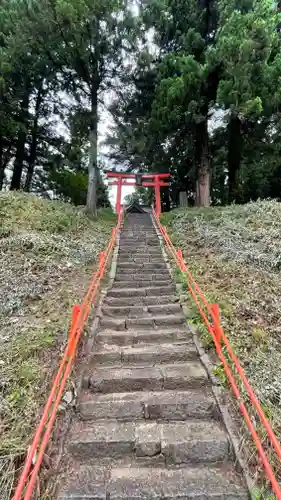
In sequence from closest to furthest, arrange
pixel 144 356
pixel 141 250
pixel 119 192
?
pixel 144 356, pixel 141 250, pixel 119 192

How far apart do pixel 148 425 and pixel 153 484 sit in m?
0.54

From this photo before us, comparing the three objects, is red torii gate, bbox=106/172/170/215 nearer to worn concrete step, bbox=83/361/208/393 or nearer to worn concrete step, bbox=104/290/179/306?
worn concrete step, bbox=104/290/179/306

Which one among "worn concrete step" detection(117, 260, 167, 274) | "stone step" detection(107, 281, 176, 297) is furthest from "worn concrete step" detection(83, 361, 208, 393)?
"worn concrete step" detection(117, 260, 167, 274)

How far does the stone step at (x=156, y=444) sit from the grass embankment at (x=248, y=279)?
272 millimetres

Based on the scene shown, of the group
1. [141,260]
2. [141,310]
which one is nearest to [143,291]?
[141,310]

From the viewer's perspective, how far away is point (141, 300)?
5.24 m

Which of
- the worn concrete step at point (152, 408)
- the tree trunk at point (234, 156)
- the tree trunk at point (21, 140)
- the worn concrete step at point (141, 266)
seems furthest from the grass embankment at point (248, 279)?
the tree trunk at point (21, 140)

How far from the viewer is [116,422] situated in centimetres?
296

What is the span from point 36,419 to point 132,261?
4.85 m

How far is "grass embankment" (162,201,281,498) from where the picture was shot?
10.7ft

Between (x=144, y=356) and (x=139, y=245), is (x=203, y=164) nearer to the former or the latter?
(x=139, y=245)

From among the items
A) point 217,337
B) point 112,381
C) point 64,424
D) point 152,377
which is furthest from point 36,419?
point 217,337

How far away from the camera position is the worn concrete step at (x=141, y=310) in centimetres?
485

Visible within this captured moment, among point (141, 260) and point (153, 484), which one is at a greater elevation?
point (141, 260)
